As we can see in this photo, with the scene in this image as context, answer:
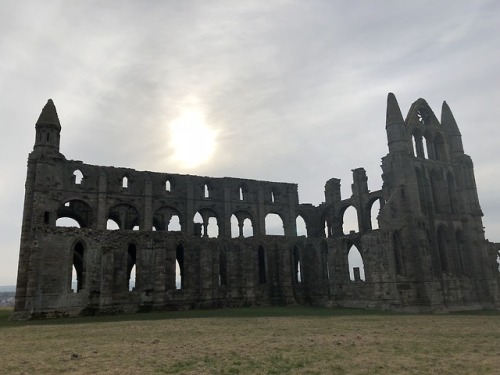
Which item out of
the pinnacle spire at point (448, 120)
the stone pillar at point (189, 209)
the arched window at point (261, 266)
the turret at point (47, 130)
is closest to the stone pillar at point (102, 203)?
the turret at point (47, 130)

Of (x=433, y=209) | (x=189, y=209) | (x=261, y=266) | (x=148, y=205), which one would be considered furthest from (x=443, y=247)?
(x=148, y=205)

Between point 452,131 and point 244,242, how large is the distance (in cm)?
2145

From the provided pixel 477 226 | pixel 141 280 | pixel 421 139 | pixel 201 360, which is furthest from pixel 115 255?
pixel 477 226

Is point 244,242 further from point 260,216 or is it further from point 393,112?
point 393,112

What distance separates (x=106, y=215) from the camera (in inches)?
1350

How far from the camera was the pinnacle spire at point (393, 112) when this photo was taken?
32531mm

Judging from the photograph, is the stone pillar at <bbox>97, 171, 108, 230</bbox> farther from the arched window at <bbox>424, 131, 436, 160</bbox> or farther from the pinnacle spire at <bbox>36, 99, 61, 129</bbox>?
the arched window at <bbox>424, 131, 436, 160</bbox>

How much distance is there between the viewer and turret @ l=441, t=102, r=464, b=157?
36.0m

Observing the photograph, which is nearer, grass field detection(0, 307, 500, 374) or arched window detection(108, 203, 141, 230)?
grass field detection(0, 307, 500, 374)

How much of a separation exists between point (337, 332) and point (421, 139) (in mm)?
25213

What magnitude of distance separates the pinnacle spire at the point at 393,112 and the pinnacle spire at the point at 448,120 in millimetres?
7161

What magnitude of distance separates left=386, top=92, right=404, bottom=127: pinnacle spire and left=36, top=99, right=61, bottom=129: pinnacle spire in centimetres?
2774

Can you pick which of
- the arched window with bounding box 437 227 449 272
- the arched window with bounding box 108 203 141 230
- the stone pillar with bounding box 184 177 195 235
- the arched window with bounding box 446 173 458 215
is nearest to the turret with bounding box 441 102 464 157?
the arched window with bounding box 446 173 458 215

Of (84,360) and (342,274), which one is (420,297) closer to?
(342,274)
